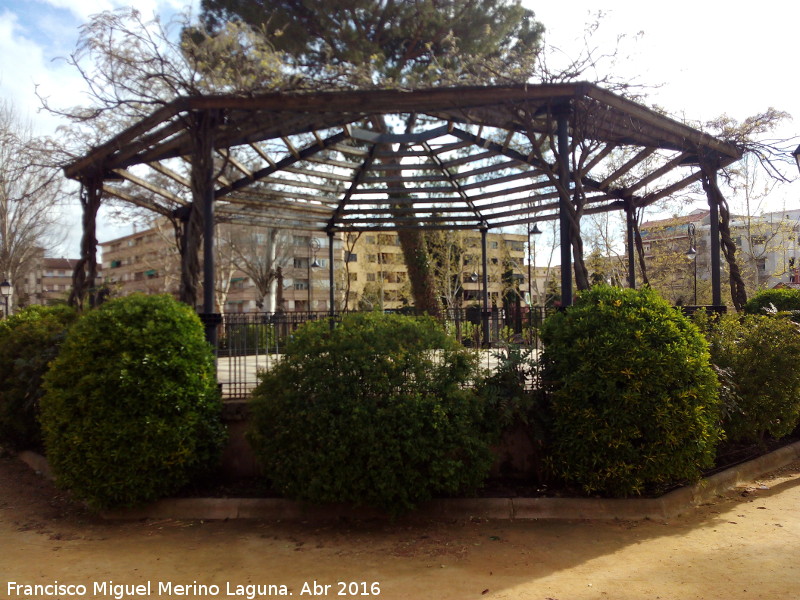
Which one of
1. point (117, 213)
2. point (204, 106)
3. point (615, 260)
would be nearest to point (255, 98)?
point (204, 106)

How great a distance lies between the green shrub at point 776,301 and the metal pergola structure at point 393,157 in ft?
3.81

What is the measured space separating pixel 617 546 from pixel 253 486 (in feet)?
12.1

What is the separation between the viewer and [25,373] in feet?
24.5

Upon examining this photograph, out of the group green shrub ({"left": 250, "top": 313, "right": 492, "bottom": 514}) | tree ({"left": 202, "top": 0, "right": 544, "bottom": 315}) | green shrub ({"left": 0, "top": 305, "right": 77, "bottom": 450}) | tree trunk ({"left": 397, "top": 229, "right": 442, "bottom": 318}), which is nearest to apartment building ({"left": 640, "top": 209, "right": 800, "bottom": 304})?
tree trunk ({"left": 397, "top": 229, "right": 442, "bottom": 318})

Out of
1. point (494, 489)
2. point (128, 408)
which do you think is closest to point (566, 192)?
point (494, 489)

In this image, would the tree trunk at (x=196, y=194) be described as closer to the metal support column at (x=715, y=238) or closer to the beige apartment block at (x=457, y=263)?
the metal support column at (x=715, y=238)

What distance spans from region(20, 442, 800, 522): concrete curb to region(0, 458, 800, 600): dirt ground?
0.42ft

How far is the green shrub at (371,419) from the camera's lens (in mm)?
5152

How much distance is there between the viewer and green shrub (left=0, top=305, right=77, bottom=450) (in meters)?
7.35

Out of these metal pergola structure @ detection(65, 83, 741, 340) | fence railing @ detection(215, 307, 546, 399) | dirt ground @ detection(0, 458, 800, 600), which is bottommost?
dirt ground @ detection(0, 458, 800, 600)

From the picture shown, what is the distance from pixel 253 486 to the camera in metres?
6.39

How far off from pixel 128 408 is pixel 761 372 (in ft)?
22.5

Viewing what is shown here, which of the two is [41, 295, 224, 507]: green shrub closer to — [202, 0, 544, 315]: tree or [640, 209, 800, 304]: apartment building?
[202, 0, 544, 315]: tree

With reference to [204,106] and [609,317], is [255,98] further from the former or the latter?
[609,317]
